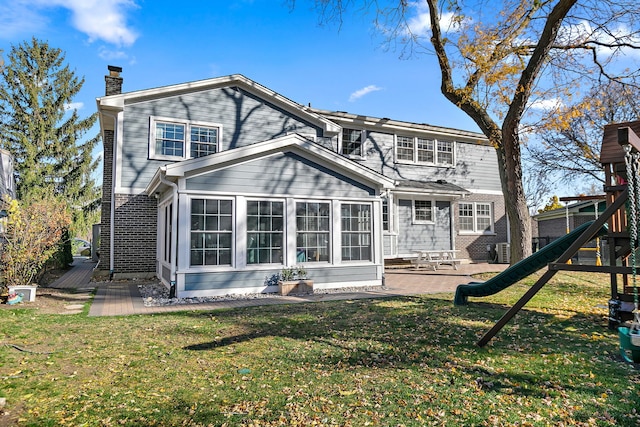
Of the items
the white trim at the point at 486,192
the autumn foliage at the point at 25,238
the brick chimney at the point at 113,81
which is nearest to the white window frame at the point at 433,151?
the white trim at the point at 486,192

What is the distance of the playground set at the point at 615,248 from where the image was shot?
429 centimetres

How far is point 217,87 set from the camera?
553 inches

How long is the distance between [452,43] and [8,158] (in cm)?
2011

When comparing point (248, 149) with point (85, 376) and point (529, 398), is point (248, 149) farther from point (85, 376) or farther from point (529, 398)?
point (529, 398)

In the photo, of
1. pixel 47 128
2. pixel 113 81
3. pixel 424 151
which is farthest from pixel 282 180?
pixel 47 128

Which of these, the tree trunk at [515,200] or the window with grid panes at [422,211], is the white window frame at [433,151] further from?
the tree trunk at [515,200]

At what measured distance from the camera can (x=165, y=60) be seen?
12398 mm

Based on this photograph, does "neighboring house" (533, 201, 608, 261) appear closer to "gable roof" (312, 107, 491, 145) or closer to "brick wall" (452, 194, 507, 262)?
"brick wall" (452, 194, 507, 262)

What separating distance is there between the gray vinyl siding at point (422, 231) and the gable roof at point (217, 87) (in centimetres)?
479

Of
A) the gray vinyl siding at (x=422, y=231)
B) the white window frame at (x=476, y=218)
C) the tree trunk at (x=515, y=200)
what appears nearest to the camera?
the tree trunk at (x=515, y=200)

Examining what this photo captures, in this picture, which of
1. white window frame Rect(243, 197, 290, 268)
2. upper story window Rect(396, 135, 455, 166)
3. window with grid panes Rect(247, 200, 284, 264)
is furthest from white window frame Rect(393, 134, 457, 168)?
window with grid panes Rect(247, 200, 284, 264)

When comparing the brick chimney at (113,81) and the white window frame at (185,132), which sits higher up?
the brick chimney at (113,81)

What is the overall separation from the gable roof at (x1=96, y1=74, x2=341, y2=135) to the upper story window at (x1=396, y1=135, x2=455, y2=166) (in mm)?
4252

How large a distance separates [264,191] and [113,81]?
8211mm
